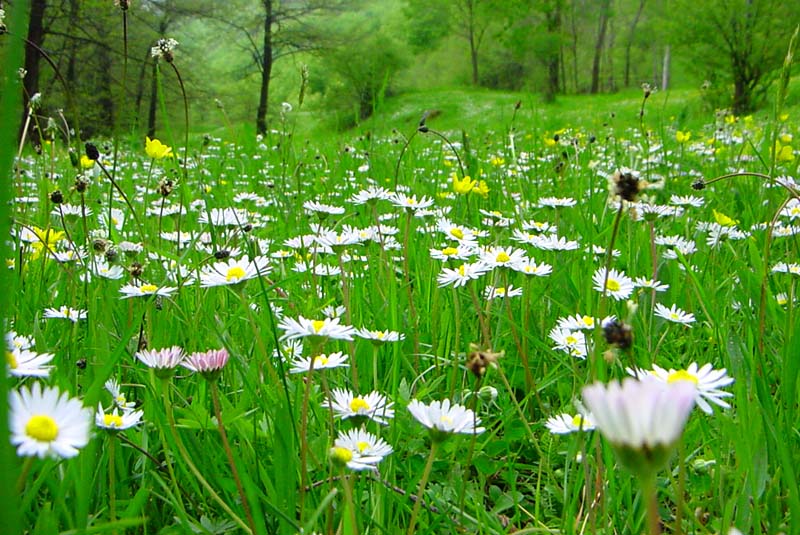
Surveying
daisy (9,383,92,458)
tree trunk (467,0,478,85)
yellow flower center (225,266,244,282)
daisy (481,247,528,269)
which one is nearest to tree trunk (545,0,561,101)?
tree trunk (467,0,478,85)

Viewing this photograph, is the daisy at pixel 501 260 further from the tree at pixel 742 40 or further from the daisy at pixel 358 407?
the tree at pixel 742 40

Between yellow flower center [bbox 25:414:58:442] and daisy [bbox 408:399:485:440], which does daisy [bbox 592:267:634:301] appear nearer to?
daisy [bbox 408:399:485:440]

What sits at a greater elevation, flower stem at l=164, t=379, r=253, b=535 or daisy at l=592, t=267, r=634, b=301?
daisy at l=592, t=267, r=634, b=301

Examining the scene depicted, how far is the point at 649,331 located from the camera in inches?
40.9

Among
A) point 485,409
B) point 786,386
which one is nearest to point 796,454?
point 786,386

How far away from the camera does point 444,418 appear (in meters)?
0.58

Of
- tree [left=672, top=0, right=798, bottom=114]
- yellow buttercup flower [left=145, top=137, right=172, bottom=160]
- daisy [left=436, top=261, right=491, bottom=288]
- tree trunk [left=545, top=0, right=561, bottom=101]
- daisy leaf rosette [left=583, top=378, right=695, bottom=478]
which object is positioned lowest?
daisy [left=436, top=261, right=491, bottom=288]

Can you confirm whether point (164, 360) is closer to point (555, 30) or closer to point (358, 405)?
point (358, 405)

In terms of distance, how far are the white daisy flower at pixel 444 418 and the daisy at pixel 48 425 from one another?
26 cm

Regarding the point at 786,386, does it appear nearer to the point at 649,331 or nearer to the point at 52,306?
the point at 649,331

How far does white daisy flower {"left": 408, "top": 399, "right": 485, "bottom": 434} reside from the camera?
0.54 m

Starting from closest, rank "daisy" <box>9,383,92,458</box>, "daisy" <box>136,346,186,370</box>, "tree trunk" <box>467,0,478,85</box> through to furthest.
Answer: "daisy" <box>9,383,92,458</box> < "daisy" <box>136,346,186,370</box> < "tree trunk" <box>467,0,478,85</box>

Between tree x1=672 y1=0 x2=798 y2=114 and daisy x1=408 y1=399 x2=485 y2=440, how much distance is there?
831cm

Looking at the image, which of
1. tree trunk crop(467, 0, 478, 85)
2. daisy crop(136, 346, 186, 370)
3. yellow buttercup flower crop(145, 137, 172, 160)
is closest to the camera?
daisy crop(136, 346, 186, 370)
